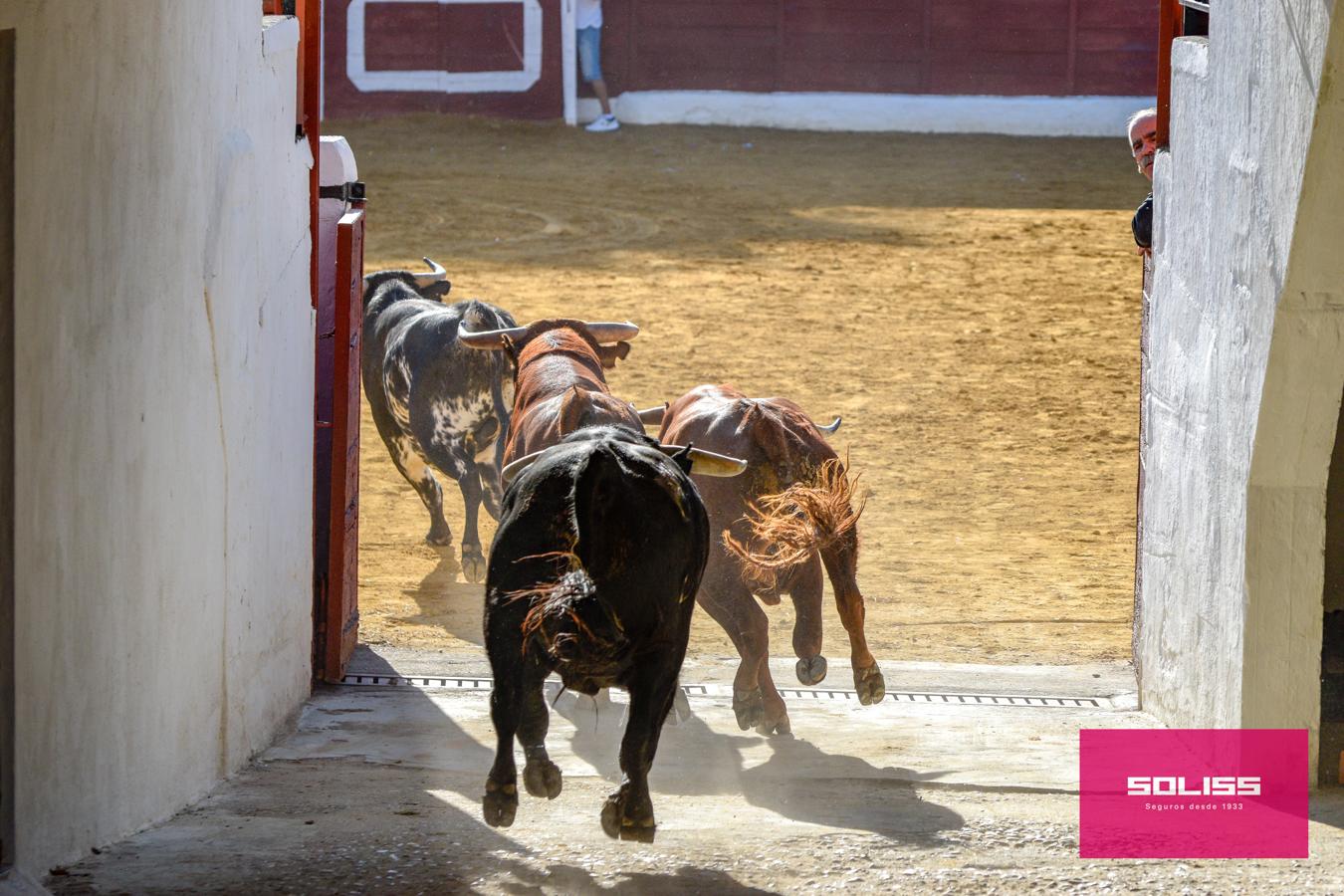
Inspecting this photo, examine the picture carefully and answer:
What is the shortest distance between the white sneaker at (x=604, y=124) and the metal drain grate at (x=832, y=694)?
42.5 ft

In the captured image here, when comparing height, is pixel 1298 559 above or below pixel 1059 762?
above

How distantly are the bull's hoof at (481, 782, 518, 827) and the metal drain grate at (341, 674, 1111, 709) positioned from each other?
1957mm

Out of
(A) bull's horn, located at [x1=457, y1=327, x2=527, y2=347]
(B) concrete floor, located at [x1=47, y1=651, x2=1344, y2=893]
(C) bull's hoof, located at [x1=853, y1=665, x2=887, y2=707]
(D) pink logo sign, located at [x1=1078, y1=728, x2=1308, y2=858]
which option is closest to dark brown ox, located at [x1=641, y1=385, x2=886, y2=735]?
(C) bull's hoof, located at [x1=853, y1=665, x2=887, y2=707]

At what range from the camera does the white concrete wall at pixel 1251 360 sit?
159 inches

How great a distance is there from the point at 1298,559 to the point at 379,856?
234 centimetres

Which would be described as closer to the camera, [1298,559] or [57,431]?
[57,431]

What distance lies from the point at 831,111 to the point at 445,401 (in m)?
11.8

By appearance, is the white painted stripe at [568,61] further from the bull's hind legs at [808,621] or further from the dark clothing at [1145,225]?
the bull's hind legs at [808,621]

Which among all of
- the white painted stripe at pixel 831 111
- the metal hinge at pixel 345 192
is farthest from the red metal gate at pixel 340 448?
the white painted stripe at pixel 831 111

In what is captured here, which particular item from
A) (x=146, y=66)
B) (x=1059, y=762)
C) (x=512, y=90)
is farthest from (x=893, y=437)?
(x=512, y=90)

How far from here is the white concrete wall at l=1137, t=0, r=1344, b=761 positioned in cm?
403

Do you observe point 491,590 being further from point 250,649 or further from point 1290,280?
point 1290,280

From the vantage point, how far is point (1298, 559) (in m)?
4.44

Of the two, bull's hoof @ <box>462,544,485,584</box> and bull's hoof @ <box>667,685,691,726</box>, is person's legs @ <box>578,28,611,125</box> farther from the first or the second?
bull's hoof @ <box>667,685,691,726</box>
